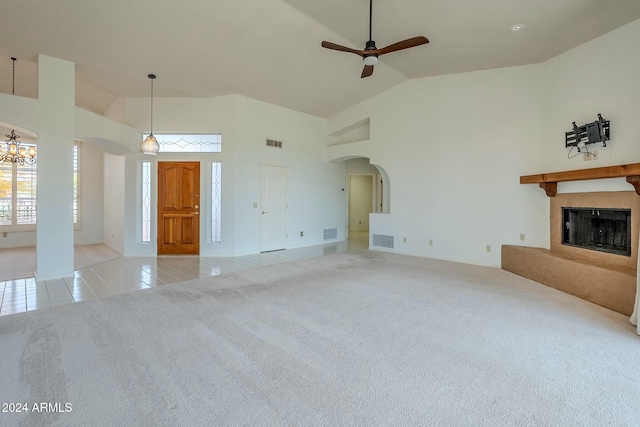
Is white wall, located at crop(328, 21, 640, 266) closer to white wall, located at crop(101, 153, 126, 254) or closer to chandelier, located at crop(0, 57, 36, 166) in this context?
white wall, located at crop(101, 153, 126, 254)

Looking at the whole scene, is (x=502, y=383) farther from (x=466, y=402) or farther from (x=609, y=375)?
(x=609, y=375)

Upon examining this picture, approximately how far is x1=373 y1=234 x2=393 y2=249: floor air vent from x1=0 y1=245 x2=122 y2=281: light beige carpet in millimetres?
5878

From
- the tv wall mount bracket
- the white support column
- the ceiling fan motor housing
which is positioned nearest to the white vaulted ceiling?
the white support column

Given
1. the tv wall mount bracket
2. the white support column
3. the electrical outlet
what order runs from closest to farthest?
the tv wall mount bracket < the electrical outlet < the white support column

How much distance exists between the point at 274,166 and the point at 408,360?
5994 millimetres

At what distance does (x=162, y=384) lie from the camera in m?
2.00

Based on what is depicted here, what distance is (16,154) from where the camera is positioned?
6.80 metres

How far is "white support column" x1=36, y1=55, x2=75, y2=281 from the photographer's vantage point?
453 cm

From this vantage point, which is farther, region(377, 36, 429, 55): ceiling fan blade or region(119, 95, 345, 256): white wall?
region(119, 95, 345, 256): white wall

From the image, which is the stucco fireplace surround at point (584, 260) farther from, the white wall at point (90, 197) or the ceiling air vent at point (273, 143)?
the white wall at point (90, 197)

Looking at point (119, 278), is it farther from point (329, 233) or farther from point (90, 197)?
point (329, 233)

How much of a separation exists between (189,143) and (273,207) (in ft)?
7.85

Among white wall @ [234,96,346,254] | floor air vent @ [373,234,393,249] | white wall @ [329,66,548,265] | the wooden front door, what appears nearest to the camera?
white wall @ [329,66,548,265]

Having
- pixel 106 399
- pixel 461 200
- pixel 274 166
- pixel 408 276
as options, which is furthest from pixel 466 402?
pixel 274 166
